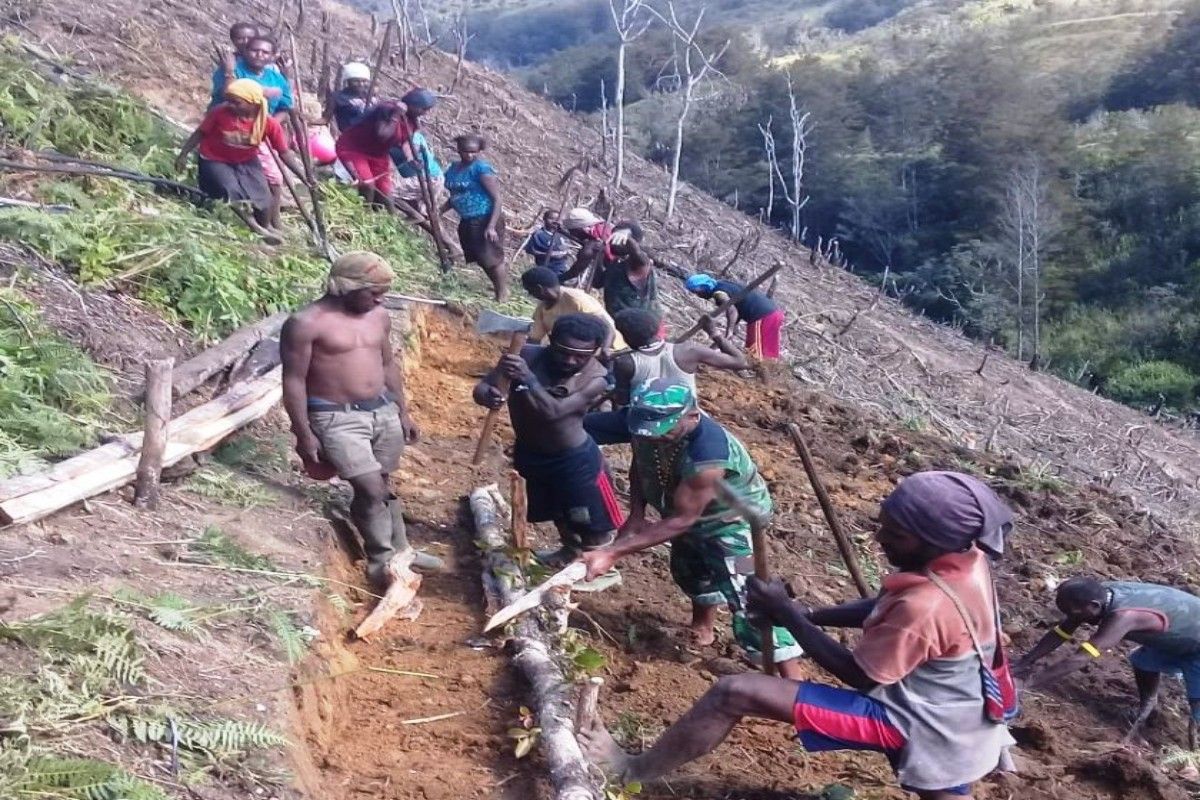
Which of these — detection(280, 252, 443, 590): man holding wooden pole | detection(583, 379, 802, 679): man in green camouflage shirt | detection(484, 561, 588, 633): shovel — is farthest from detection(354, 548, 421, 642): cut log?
detection(583, 379, 802, 679): man in green camouflage shirt

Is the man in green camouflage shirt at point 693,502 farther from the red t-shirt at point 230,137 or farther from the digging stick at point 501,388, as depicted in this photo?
the red t-shirt at point 230,137

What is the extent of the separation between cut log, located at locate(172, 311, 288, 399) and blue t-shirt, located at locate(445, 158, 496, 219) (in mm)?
2861

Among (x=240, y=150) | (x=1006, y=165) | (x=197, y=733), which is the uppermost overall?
(x=240, y=150)

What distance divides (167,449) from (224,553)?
901 mm

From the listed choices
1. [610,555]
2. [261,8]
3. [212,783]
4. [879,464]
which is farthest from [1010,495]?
[261,8]

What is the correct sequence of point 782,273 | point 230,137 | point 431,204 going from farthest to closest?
point 782,273 → point 431,204 → point 230,137

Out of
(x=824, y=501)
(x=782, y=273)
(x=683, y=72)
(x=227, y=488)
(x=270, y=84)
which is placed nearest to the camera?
(x=824, y=501)

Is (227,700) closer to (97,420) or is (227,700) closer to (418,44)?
(97,420)

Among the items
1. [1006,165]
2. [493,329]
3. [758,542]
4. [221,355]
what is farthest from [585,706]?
[1006,165]

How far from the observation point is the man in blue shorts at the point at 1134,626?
5465 mm

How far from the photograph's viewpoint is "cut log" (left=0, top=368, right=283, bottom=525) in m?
4.46

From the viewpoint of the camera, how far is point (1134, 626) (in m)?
5.50

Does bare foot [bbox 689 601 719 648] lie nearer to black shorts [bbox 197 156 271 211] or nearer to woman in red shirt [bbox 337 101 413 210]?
black shorts [bbox 197 156 271 211]

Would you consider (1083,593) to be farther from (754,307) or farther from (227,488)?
(754,307)
